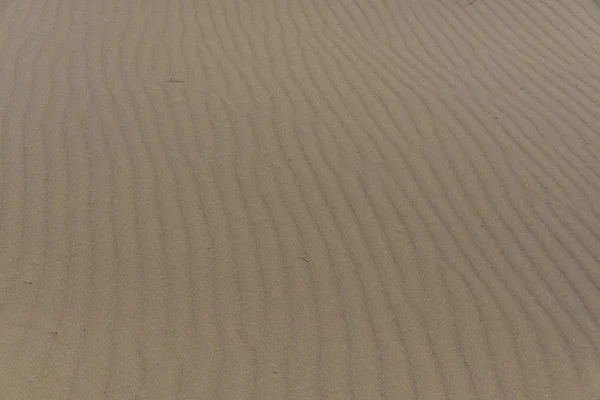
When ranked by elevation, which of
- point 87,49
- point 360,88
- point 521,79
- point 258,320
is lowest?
point 87,49

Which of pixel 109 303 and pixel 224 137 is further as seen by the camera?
pixel 224 137

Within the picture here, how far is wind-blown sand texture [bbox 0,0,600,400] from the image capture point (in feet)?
9.68

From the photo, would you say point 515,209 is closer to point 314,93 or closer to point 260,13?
point 314,93

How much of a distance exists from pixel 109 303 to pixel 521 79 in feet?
11.4

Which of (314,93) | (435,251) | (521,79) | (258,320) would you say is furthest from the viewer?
(521,79)

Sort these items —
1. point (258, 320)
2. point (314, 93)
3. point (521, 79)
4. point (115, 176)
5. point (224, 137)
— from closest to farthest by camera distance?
point (258, 320) → point (115, 176) → point (224, 137) → point (314, 93) → point (521, 79)

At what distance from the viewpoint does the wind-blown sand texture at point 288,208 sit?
2951 mm

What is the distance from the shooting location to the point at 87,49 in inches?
190

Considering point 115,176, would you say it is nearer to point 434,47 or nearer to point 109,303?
point 109,303

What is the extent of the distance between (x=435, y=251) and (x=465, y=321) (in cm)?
46

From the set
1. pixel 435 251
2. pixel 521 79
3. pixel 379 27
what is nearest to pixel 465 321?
pixel 435 251

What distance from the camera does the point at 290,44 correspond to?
5086 millimetres

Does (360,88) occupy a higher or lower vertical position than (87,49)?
higher

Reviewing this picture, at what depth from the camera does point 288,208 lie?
365 cm
